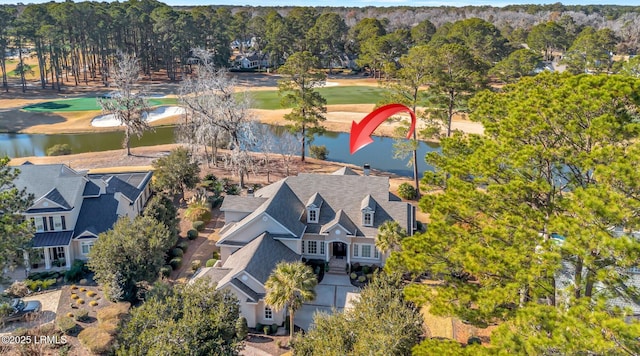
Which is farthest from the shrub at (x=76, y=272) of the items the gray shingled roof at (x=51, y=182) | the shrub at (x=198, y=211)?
the shrub at (x=198, y=211)

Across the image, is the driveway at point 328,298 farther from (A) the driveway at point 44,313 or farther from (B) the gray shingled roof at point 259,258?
(A) the driveway at point 44,313

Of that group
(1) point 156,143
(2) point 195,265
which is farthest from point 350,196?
(1) point 156,143

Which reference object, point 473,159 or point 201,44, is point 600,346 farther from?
point 201,44

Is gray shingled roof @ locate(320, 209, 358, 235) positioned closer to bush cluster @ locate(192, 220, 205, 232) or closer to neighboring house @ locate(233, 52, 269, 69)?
bush cluster @ locate(192, 220, 205, 232)

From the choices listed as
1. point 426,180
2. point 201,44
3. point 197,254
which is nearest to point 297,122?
point 197,254

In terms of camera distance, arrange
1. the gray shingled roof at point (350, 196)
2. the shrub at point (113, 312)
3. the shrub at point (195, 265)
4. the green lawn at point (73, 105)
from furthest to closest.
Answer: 1. the green lawn at point (73, 105)
2. the gray shingled roof at point (350, 196)
3. the shrub at point (195, 265)
4. the shrub at point (113, 312)

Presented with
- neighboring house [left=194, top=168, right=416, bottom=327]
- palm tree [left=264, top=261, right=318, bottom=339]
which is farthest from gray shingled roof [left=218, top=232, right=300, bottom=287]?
palm tree [left=264, top=261, right=318, bottom=339]

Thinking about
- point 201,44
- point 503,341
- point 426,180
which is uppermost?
point 201,44
